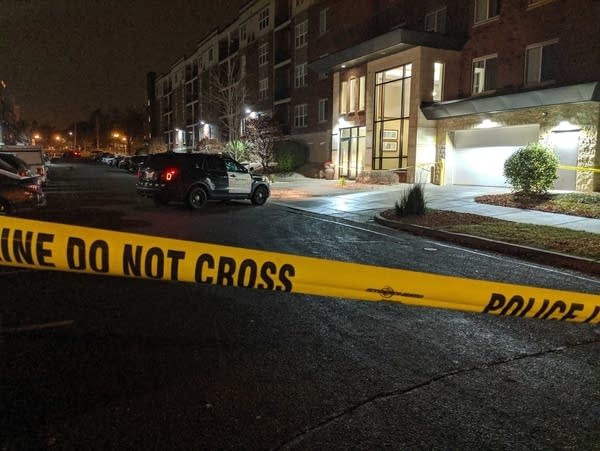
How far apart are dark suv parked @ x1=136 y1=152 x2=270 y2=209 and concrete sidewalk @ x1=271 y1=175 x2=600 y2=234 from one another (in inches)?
91.9

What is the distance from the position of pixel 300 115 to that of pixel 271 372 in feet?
132

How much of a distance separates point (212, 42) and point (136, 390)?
68734mm

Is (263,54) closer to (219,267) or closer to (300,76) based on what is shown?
(300,76)

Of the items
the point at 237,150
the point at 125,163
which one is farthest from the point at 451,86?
the point at 125,163

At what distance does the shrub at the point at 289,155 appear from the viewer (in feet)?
122

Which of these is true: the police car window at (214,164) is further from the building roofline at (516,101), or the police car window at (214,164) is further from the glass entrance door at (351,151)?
the glass entrance door at (351,151)

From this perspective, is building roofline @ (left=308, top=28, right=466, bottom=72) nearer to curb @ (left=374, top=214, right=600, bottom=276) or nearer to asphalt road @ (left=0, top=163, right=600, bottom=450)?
curb @ (left=374, top=214, right=600, bottom=276)

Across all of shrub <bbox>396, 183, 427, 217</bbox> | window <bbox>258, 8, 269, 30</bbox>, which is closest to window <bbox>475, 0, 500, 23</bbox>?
shrub <bbox>396, 183, 427, 217</bbox>

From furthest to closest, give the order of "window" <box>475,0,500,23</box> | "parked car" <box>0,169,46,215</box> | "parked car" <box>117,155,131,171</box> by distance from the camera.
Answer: "parked car" <box>117,155,131,171</box> < "window" <box>475,0,500,23</box> < "parked car" <box>0,169,46,215</box>

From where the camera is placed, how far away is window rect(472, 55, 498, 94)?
2478 cm

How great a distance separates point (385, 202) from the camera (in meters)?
18.8

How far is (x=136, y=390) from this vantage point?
145 inches

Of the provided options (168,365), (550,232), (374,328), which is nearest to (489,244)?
(550,232)

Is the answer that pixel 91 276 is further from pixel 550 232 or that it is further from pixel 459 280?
pixel 550 232
